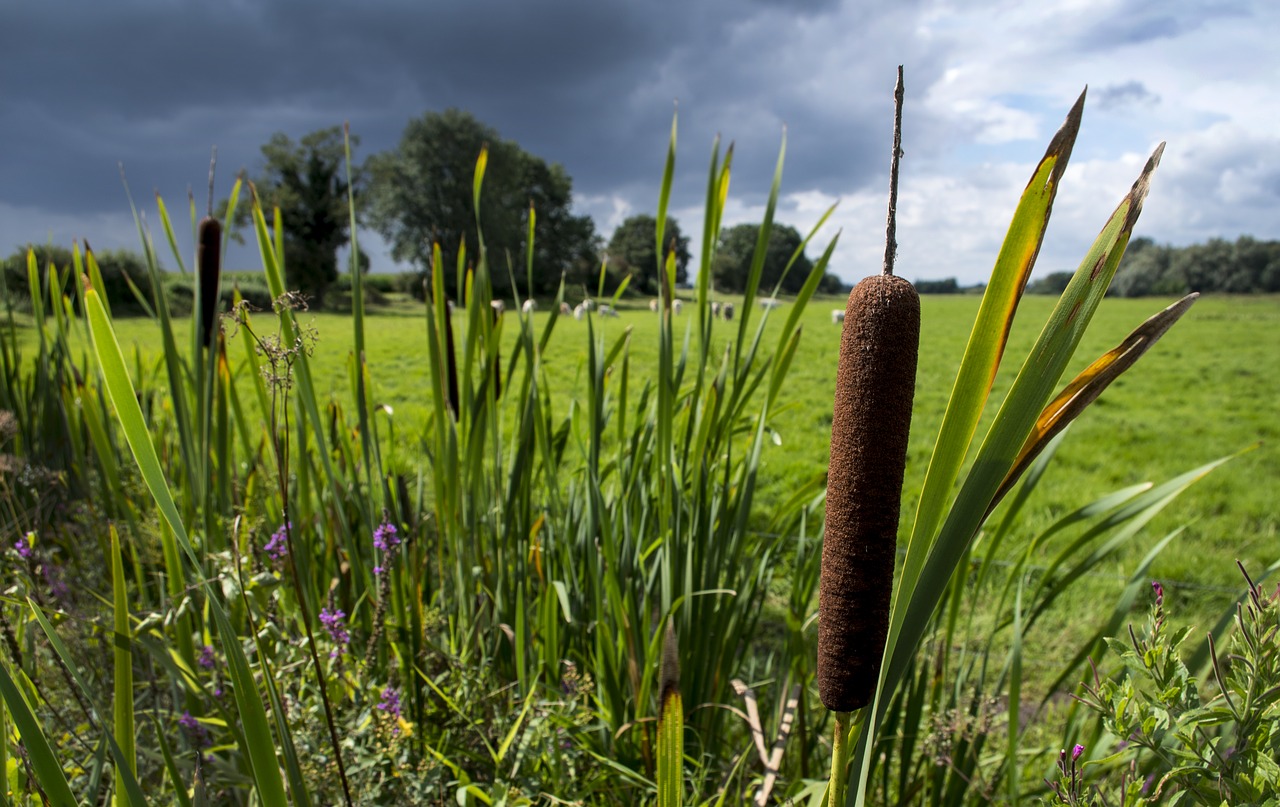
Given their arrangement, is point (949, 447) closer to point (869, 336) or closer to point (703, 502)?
point (869, 336)

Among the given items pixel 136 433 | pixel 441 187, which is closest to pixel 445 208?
pixel 441 187

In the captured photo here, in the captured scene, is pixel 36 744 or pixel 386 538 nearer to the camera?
pixel 36 744

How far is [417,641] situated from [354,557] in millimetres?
266

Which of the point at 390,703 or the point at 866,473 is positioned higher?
the point at 866,473

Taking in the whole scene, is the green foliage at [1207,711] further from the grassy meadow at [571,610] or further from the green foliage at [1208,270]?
the green foliage at [1208,270]

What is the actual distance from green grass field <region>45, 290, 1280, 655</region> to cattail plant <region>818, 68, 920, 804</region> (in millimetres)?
682

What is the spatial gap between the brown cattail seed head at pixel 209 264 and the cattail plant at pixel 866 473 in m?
1.39

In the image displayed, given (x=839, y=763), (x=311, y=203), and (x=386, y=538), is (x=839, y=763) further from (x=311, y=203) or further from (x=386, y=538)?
(x=311, y=203)

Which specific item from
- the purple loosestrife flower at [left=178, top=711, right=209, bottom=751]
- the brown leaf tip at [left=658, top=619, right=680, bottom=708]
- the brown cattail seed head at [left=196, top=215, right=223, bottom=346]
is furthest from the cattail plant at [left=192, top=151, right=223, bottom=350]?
the brown leaf tip at [left=658, top=619, right=680, bottom=708]

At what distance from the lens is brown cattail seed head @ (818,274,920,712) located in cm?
51

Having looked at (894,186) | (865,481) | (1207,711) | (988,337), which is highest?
(894,186)

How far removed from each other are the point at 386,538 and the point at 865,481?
3.82 ft

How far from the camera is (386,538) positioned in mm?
1452

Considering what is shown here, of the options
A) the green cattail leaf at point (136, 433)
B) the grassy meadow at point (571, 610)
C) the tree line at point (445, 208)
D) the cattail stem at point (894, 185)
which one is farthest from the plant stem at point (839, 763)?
the tree line at point (445, 208)
